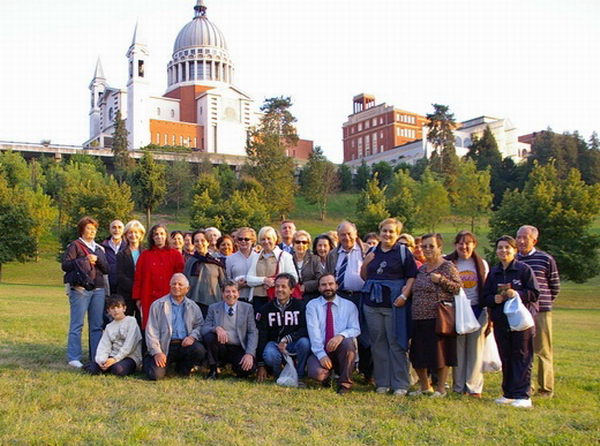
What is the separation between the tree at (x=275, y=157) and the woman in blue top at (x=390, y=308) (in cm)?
3953

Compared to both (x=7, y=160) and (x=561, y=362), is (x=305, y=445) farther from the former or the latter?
(x=7, y=160)

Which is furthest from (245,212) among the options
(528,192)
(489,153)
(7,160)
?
(489,153)

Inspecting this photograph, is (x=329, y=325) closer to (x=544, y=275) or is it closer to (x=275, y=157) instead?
(x=544, y=275)

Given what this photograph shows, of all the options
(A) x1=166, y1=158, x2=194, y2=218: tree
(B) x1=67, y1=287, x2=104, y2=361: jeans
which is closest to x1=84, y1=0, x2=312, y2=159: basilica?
(A) x1=166, y1=158, x2=194, y2=218: tree

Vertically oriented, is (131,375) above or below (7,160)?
below

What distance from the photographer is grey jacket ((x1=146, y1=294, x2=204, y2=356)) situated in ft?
23.6

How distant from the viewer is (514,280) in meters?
6.44

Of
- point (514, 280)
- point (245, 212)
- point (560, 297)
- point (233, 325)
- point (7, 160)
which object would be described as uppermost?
point (7, 160)

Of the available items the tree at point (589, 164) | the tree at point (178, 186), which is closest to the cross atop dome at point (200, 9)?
the tree at point (178, 186)

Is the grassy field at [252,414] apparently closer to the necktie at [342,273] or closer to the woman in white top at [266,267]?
the woman in white top at [266,267]

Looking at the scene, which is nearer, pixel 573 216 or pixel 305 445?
pixel 305 445

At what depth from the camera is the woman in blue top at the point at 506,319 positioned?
621 cm

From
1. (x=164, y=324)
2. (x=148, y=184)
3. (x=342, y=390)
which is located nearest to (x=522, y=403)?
(x=342, y=390)

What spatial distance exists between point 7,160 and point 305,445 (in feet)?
171
